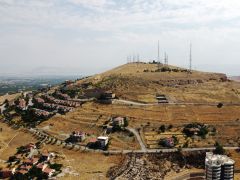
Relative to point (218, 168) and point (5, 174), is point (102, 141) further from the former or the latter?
point (218, 168)

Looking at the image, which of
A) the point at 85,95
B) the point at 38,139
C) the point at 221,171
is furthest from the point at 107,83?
the point at 221,171

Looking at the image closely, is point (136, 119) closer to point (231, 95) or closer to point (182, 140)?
point (182, 140)

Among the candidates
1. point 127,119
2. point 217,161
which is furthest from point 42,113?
point 217,161

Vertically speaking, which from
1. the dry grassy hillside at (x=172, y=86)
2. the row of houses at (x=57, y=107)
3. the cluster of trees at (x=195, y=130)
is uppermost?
the dry grassy hillside at (x=172, y=86)

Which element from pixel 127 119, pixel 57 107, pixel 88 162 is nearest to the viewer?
pixel 88 162

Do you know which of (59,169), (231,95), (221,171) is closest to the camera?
(221,171)

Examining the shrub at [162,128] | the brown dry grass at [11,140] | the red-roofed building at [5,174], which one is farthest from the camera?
the shrub at [162,128]

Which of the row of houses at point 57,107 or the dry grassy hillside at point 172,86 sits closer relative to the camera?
the row of houses at point 57,107

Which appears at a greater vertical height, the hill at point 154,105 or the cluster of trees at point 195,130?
the hill at point 154,105

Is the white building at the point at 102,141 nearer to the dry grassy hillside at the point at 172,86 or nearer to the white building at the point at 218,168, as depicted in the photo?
the dry grassy hillside at the point at 172,86

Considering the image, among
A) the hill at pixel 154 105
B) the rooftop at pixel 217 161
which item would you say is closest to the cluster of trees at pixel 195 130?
the hill at pixel 154 105

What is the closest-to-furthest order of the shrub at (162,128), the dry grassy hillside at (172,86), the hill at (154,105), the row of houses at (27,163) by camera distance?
1. the row of houses at (27,163)
2. the shrub at (162,128)
3. the hill at (154,105)
4. the dry grassy hillside at (172,86)
